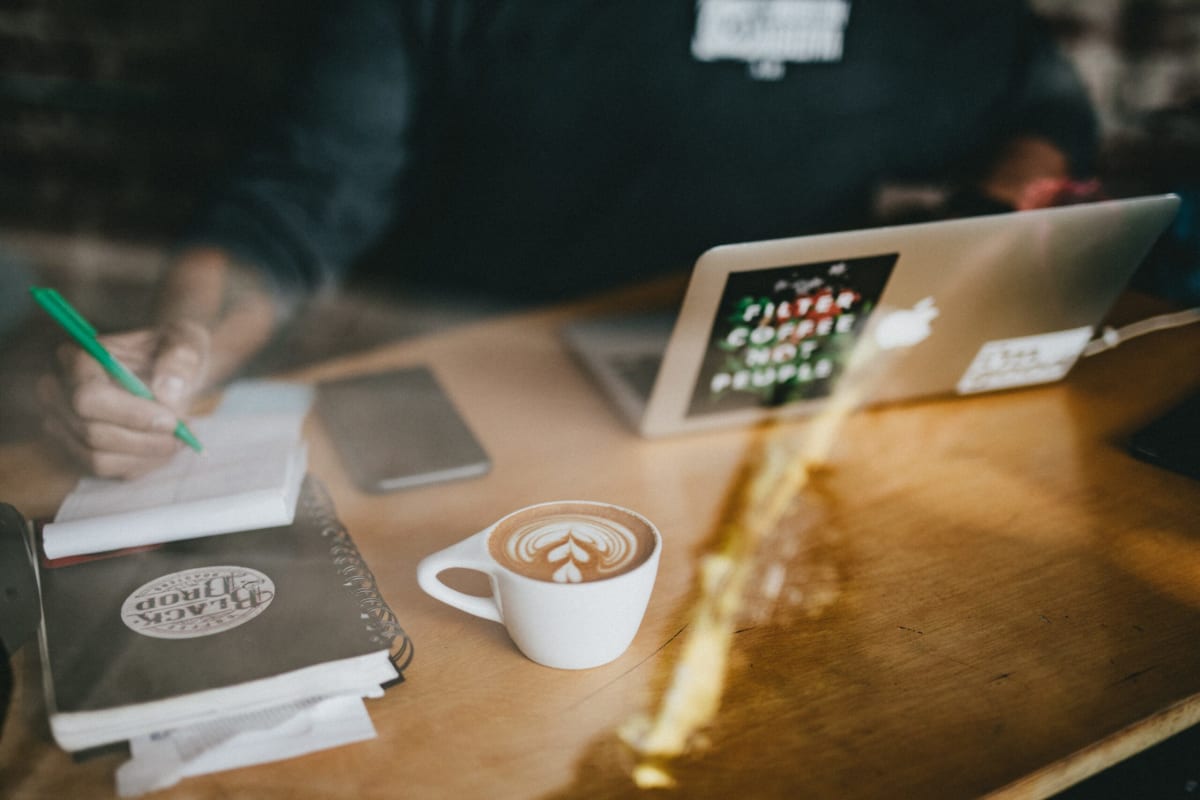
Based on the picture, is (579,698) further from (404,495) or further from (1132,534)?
(1132,534)

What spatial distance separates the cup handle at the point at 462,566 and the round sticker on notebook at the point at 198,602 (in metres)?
0.12

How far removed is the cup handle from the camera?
0.57m

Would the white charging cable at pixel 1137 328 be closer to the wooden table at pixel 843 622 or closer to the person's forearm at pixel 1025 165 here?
the wooden table at pixel 843 622

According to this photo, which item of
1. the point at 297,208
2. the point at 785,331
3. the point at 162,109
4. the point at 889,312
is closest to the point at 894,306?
the point at 889,312

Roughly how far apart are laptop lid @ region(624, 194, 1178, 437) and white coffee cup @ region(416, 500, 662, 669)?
24cm

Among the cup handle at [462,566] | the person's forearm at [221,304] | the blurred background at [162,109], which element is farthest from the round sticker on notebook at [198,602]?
the blurred background at [162,109]

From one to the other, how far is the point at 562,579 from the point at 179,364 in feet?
1.54

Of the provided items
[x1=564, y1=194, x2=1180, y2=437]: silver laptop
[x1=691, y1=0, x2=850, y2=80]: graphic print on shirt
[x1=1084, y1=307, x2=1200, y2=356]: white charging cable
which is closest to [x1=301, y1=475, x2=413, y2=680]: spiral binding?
[x1=564, y1=194, x2=1180, y2=437]: silver laptop

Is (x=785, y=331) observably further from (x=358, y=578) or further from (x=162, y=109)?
(x=162, y=109)

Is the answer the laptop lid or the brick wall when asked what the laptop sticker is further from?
the brick wall

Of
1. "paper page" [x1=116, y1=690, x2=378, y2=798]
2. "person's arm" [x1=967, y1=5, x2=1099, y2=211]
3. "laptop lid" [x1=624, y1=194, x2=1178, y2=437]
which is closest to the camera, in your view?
"paper page" [x1=116, y1=690, x2=378, y2=798]

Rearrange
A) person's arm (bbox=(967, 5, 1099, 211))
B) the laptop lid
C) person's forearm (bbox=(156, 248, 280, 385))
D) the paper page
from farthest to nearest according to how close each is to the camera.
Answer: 1. person's arm (bbox=(967, 5, 1099, 211))
2. person's forearm (bbox=(156, 248, 280, 385))
3. the laptop lid
4. the paper page

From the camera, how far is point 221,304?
106 cm

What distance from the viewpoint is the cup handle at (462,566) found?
1.87 ft
